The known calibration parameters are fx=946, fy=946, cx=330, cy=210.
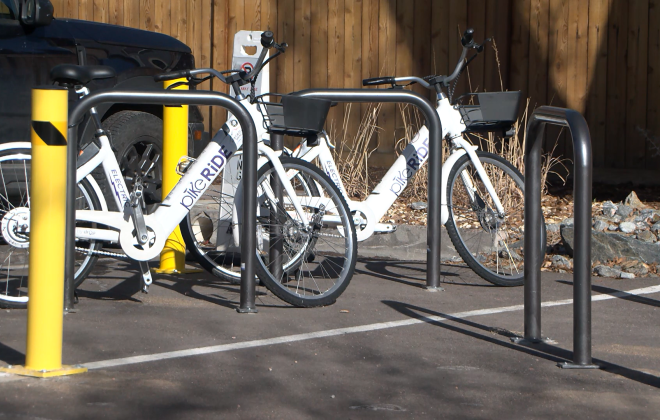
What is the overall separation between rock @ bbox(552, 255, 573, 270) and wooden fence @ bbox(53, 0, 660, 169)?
3.26 meters

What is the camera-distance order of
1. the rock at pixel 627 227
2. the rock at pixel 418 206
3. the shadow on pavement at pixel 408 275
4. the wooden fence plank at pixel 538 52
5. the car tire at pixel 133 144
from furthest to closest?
the wooden fence plank at pixel 538 52 < the rock at pixel 418 206 < the rock at pixel 627 227 < the car tire at pixel 133 144 < the shadow on pavement at pixel 408 275

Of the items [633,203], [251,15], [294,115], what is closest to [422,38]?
[251,15]

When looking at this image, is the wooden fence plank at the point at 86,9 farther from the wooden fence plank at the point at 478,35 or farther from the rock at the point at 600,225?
the rock at the point at 600,225

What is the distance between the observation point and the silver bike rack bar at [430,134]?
5.33 m

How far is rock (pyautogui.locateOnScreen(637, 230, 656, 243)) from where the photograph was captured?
666 cm

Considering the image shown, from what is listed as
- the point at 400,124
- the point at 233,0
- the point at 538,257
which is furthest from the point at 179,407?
the point at 233,0

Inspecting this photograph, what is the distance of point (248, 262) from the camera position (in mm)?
4723

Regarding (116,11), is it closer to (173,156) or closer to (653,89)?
(173,156)

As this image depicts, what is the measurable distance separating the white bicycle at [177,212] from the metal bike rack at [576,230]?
1136 millimetres

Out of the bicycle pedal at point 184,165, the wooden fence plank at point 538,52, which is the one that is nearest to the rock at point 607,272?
the bicycle pedal at point 184,165

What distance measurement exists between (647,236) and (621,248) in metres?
0.42

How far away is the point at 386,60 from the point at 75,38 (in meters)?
4.74

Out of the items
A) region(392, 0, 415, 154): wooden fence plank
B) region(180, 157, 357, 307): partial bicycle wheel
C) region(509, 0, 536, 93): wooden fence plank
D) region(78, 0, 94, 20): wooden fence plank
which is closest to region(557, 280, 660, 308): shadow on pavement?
Answer: region(180, 157, 357, 307): partial bicycle wheel

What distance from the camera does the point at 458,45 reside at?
10.3m
